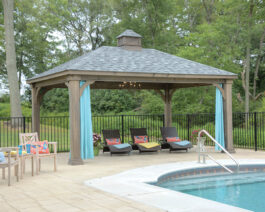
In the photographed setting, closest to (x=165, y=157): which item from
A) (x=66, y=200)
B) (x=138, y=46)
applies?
(x=138, y=46)

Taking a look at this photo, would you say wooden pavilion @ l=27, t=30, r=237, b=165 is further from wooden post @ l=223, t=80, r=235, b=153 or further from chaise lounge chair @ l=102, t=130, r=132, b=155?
chaise lounge chair @ l=102, t=130, r=132, b=155

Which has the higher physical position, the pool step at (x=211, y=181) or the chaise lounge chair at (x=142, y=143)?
the chaise lounge chair at (x=142, y=143)

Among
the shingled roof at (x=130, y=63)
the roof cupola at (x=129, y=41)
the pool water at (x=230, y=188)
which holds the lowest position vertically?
the pool water at (x=230, y=188)

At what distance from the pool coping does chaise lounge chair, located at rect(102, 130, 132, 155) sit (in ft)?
9.23

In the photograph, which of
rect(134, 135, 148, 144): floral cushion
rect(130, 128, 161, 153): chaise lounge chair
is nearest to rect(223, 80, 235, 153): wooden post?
rect(130, 128, 161, 153): chaise lounge chair

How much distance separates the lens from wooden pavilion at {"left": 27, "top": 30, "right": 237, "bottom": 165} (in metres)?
9.86

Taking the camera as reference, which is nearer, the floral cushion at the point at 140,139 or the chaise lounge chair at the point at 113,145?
the chaise lounge chair at the point at 113,145

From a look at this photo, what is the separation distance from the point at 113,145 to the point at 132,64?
2.80 meters

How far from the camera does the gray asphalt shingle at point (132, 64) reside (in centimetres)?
1054

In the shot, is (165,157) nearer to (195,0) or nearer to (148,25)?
(148,25)

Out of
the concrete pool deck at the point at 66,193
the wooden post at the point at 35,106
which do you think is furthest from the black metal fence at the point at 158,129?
the concrete pool deck at the point at 66,193

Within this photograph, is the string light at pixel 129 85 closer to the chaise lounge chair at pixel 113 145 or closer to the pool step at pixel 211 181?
the chaise lounge chair at pixel 113 145

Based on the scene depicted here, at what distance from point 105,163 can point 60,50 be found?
21626 millimetres

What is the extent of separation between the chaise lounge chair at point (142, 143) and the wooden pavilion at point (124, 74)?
1.94m
